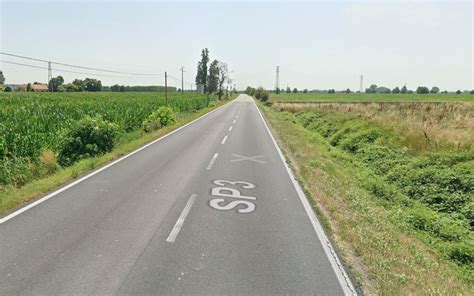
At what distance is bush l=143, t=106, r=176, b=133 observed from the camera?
18758mm

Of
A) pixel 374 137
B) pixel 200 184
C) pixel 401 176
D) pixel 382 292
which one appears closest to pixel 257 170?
pixel 200 184

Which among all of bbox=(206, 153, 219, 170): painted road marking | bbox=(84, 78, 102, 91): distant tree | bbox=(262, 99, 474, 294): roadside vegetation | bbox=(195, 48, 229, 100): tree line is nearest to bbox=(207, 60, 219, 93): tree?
bbox=(195, 48, 229, 100): tree line

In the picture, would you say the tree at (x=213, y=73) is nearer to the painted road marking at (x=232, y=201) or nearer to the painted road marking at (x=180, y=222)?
the painted road marking at (x=232, y=201)

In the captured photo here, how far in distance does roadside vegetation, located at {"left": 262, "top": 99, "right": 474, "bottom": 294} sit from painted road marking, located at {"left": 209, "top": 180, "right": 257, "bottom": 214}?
1.46 meters

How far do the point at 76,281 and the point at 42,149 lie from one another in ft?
26.5

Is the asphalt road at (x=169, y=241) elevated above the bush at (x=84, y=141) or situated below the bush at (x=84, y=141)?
below

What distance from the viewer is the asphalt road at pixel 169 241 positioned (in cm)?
339

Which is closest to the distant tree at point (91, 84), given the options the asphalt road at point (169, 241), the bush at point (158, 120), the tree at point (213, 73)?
the tree at point (213, 73)

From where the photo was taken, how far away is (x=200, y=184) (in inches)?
287

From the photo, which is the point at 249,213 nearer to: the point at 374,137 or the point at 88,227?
the point at 88,227

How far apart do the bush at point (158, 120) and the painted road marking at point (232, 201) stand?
491 inches

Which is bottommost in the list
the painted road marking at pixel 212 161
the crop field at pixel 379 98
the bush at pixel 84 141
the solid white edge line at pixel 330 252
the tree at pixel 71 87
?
the solid white edge line at pixel 330 252

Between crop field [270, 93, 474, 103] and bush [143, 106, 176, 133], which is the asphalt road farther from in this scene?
crop field [270, 93, 474, 103]

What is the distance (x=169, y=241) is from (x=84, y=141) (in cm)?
825
